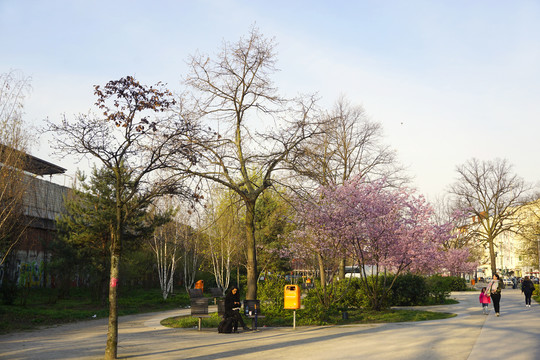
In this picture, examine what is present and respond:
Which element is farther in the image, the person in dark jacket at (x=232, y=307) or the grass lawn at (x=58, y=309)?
the grass lawn at (x=58, y=309)

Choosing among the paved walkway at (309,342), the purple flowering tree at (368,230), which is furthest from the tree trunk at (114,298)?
the purple flowering tree at (368,230)

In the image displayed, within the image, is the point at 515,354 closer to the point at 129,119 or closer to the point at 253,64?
the point at 129,119

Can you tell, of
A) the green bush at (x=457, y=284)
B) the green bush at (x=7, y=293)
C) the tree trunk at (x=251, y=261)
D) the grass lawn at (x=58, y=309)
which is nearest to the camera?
the tree trunk at (x=251, y=261)

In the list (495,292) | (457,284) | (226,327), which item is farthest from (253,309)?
(457,284)

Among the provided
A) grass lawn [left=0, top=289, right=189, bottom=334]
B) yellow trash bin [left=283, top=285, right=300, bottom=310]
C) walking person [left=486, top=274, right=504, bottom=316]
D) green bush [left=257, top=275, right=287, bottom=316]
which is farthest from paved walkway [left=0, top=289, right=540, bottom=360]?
green bush [left=257, top=275, right=287, bottom=316]

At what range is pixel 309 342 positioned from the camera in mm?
12258

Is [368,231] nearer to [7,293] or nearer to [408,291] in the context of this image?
[408,291]

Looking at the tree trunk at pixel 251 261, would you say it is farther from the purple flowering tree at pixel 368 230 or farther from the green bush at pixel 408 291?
the green bush at pixel 408 291

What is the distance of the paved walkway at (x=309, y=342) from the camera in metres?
10.4

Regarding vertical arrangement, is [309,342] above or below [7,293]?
below

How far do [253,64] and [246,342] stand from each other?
33.9ft

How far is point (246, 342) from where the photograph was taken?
1255cm

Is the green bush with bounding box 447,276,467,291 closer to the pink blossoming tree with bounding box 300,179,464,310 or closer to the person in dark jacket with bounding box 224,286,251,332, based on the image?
the pink blossoming tree with bounding box 300,179,464,310

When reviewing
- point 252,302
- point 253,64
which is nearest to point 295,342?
point 252,302
